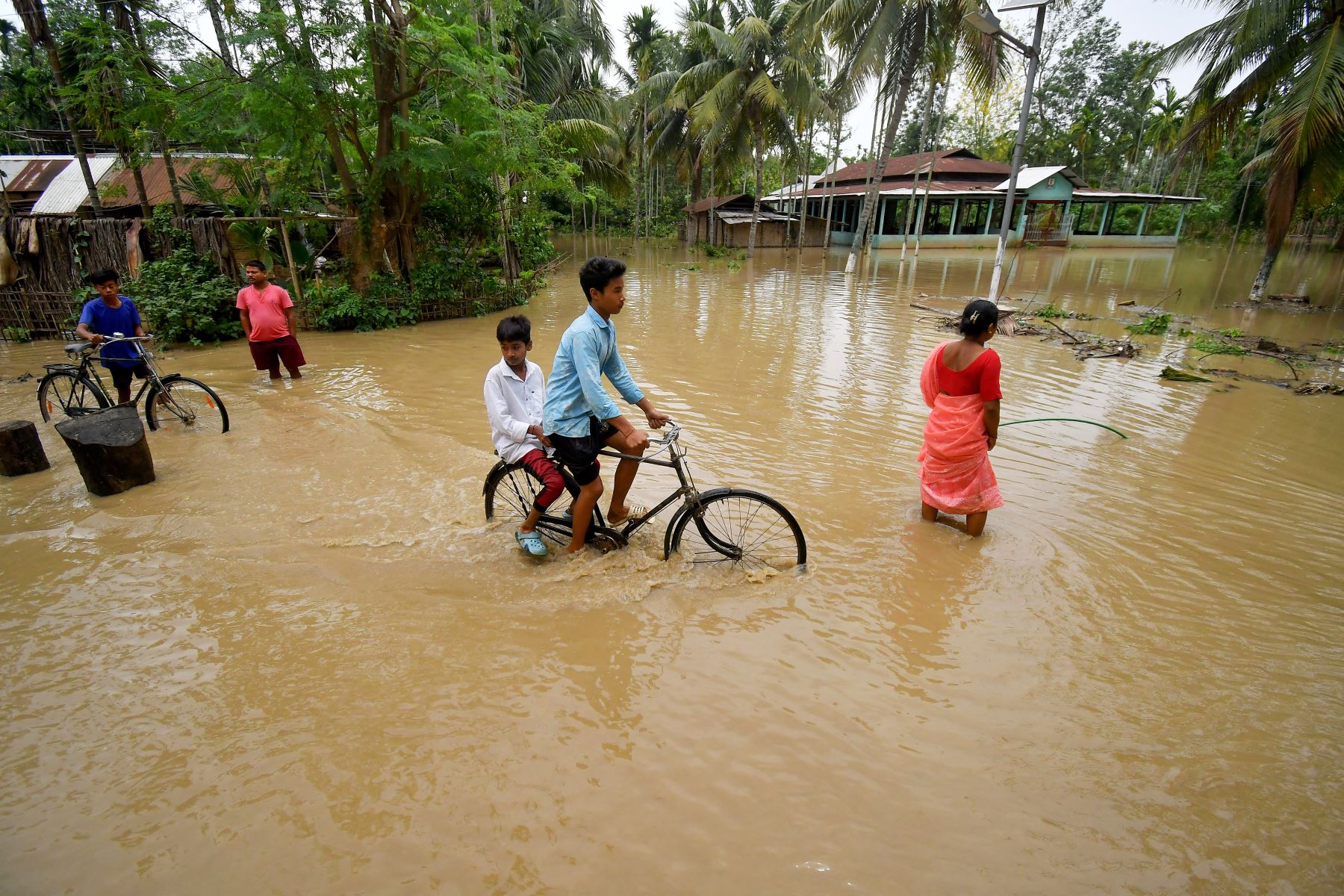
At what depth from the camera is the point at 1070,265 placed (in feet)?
82.7

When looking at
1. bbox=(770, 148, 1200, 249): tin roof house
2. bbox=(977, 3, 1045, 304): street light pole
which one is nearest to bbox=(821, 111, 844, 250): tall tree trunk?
bbox=(770, 148, 1200, 249): tin roof house

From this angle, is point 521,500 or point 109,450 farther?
point 109,450

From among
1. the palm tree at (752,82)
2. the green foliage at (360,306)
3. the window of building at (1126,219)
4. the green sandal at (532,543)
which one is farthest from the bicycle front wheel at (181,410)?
the window of building at (1126,219)

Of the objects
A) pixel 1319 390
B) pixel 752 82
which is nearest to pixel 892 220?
pixel 752 82

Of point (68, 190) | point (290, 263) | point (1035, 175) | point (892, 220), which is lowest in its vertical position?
point (290, 263)

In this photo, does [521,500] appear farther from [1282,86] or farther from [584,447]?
[1282,86]

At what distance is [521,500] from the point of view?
4.38m

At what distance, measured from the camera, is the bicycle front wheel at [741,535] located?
12.6 feet

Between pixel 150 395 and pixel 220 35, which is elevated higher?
pixel 220 35

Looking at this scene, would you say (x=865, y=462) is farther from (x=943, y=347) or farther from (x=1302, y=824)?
(x=1302, y=824)

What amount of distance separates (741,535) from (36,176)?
83.2 ft

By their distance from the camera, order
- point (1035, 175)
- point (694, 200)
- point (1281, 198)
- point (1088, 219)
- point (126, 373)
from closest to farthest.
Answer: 1. point (126, 373)
2. point (1281, 198)
3. point (1035, 175)
4. point (694, 200)
5. point (1088, 219)

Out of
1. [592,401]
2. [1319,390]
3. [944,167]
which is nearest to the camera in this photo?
[592,401]

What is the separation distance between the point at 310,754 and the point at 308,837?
1.37ft
